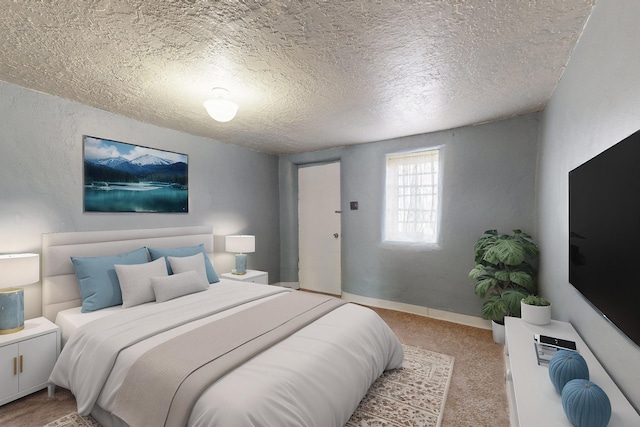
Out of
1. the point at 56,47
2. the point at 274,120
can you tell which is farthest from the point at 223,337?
the point at 274,120

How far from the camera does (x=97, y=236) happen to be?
280 centimetres

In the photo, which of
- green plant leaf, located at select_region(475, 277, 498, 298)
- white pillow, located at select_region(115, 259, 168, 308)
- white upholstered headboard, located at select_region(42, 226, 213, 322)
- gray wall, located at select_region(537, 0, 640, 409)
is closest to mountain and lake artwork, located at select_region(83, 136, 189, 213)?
white upholstered headboard, located at select_region(42, 226, 213, 322)

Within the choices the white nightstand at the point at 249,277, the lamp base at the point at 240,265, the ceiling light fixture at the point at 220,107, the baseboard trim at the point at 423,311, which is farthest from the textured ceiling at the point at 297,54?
the baseboard trim at the point at 423,311

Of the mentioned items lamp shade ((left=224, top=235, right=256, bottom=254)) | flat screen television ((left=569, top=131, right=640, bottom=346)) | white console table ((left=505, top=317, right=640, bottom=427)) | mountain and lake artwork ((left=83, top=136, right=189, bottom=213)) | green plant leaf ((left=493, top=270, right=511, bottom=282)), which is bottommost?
white console table ((left=505, top=317, right=640, bottom=427))

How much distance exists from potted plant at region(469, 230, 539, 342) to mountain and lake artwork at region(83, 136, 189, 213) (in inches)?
134

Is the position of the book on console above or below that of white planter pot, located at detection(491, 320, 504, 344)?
above

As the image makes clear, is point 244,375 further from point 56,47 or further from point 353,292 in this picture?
point 353,292

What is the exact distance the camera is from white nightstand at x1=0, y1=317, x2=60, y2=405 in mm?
1938

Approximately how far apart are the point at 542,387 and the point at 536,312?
780mm

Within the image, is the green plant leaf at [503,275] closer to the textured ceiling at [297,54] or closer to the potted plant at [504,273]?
the potted plant at [504,273]

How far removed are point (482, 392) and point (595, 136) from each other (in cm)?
184

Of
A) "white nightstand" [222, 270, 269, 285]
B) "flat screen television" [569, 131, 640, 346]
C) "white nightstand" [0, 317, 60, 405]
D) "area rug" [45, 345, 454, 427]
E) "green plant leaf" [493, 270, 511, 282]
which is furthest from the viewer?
"white nightstand" [222, 270, 269, 285]

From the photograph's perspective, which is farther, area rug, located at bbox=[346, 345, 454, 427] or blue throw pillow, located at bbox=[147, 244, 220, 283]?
blue throw pillow, located at bbox=[147, 244, 220, 283]

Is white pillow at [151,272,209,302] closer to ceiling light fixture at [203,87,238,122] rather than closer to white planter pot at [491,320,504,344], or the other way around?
ceiling light fixture at [203,87,238,122]
